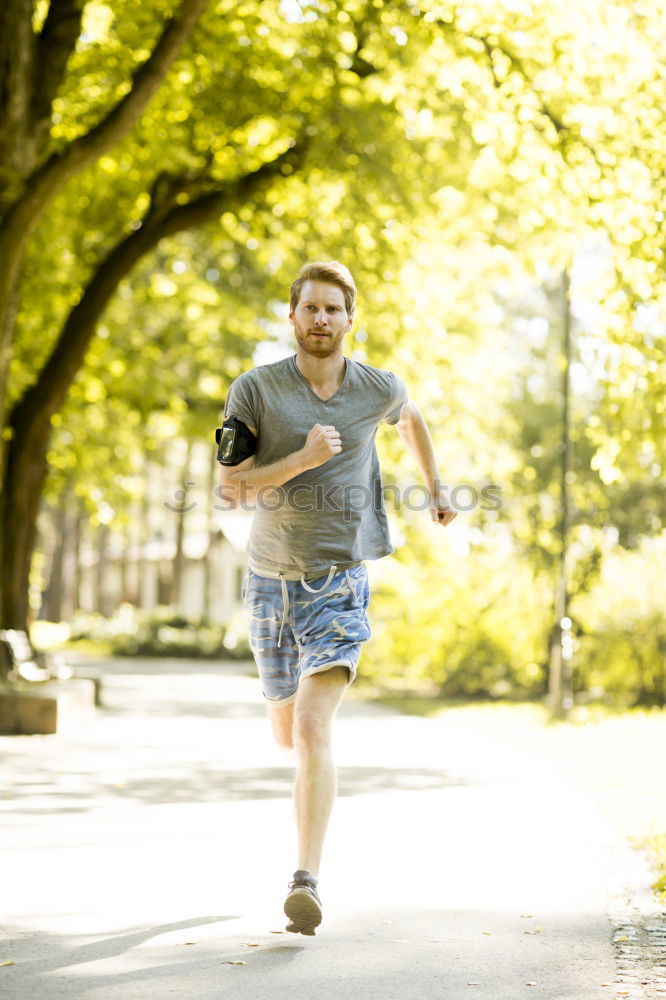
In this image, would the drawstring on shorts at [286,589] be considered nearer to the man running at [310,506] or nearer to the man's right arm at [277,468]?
the man running at [310,506]

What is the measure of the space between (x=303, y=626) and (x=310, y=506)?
435mm

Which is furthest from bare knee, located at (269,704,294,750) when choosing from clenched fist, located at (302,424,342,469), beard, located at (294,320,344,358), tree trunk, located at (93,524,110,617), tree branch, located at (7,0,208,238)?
tree trunk, located at (93,524,110,617)

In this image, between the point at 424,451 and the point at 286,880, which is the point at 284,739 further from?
the point at 424,451

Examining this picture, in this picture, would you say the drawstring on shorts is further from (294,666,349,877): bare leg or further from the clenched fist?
the clenched fist

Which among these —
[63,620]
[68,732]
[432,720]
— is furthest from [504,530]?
[63,620]

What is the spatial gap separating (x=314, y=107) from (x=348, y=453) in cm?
1098

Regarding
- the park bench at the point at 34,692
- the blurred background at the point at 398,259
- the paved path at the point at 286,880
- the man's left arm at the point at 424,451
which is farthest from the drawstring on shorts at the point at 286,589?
the park bench at the point at 34,692

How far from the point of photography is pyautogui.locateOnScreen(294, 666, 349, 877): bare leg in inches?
199

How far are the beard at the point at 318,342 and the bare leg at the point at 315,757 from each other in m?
1.14

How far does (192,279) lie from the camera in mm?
22594

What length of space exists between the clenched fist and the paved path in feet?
5.36

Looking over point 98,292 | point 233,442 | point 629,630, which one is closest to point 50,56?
point 98,292

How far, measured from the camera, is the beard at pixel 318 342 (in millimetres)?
5402

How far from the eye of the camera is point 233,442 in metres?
5.27
